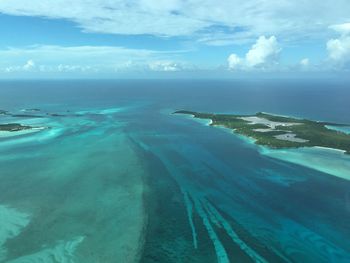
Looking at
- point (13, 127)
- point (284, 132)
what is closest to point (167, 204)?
point (284, 132)

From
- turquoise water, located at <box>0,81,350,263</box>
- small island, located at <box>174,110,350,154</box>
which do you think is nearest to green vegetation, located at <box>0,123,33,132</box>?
turquoise water, located at <box>0,81,350,263</box>

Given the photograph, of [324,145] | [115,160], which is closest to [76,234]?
[115,160]

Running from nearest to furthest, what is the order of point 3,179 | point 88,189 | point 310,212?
point 310,212
point 88,189
point 3,179

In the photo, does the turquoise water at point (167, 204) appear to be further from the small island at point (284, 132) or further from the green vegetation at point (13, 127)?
the green vegetation at point (13, 127)

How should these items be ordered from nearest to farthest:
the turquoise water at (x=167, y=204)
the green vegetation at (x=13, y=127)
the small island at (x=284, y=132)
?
the turquoise water at (x=167, y=204), the small island at (x=284, y=132), the green vegetation at (x=13, y=127)

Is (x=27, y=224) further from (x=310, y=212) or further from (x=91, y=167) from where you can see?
(x=310, y=212)

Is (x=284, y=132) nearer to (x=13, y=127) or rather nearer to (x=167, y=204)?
(x=167, y=204)

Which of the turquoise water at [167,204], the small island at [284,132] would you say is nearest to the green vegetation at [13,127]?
the turquoise water at [167,204]

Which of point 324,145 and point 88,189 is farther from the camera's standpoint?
point 324,145

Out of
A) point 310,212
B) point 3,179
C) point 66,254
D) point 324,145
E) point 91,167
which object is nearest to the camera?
point 66,254

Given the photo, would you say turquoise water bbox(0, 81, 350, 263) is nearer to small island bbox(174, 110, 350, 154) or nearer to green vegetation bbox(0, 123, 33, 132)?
small island bbox(174, 110, 350, 154)
